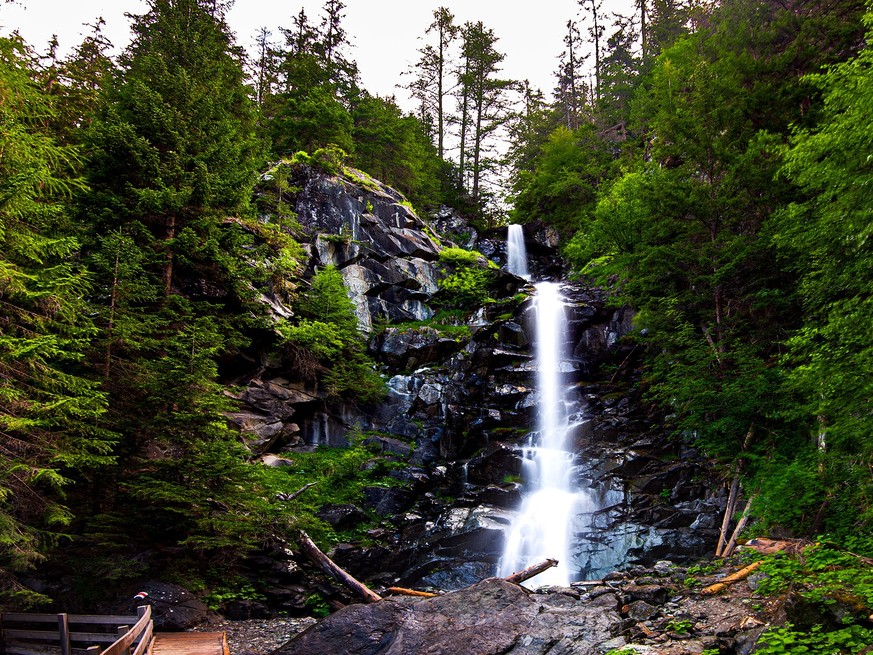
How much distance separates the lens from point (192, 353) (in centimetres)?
893

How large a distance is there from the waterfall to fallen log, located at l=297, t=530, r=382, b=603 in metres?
21.2

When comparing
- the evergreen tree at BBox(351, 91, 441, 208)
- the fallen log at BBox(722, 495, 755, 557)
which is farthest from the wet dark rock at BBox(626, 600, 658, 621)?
the evergreen tree at BBox(351, 91, 441, 208)

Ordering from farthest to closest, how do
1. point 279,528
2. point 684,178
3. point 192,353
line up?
point 684,178 < point 279,528 < point 192,353

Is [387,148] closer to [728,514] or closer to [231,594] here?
[231,594]

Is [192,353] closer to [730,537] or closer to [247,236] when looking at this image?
[247,236]

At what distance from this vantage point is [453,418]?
1811cm

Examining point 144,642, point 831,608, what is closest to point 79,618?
point 144,642

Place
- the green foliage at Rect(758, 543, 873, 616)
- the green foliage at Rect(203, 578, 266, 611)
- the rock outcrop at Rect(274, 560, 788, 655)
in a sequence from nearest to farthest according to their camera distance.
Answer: the green foliage at Rect(758, 543, 873, 616) < the rock outcrop at Rect(274, 560, 788, 655) < the green foliage at Rect(203, 578, 266, 611)

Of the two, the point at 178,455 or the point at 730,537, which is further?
the point at 730,537

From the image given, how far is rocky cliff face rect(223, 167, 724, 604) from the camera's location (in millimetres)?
12758

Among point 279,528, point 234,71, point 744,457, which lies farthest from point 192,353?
point 234,71

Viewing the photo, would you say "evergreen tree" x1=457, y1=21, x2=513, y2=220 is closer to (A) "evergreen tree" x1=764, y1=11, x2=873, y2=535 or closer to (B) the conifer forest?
(B) the conifer forest

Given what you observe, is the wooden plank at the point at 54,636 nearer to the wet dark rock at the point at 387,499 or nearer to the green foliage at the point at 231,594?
the green foliage at the point at 231,594

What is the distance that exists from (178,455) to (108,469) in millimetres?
1195
